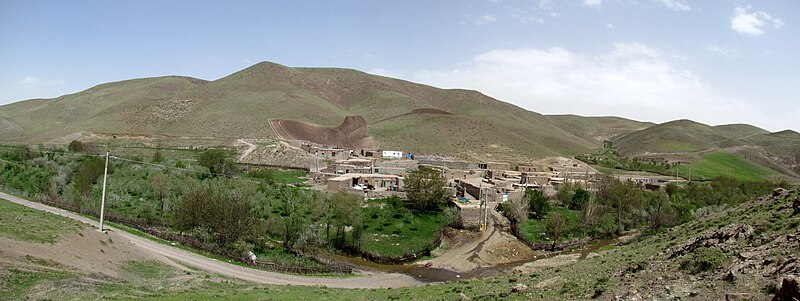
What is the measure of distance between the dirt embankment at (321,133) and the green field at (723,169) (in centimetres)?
6181

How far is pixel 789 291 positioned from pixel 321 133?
347 feet

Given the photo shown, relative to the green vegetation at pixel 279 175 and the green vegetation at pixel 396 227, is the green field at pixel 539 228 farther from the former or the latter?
the green vegetation at pixel 279 175

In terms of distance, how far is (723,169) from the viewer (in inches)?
3979

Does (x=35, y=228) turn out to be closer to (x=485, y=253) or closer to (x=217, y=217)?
(x=217, y=217)

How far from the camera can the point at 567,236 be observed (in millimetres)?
44031

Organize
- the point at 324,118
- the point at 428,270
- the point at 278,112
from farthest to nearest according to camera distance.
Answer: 1. the point at 324,118
2. the point at 278,112
3. the point at 428,270

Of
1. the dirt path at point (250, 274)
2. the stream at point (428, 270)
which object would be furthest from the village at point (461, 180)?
the dirt path at point (250, 274)

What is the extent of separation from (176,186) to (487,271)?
1089 inches

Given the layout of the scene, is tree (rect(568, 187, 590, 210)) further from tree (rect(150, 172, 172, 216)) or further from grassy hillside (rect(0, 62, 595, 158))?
grassy hillside (rect(0, 62, 595, 158))

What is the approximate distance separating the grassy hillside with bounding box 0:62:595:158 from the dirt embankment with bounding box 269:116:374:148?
271 cm

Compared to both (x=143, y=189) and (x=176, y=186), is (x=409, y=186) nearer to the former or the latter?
(x=176, y=186)

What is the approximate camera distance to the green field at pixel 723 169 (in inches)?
3610

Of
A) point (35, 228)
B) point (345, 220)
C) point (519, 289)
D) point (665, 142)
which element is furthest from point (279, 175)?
point (665, 142)

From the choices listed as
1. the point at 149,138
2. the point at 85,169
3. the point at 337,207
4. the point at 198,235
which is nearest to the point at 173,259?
the point at 198,235
